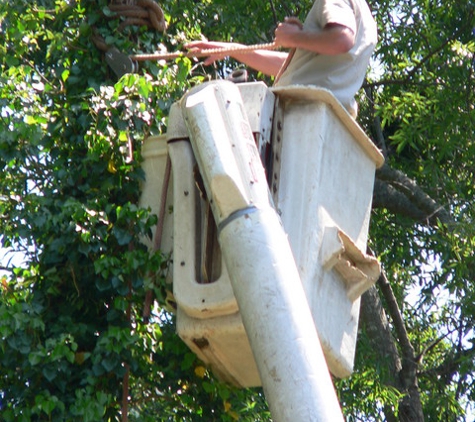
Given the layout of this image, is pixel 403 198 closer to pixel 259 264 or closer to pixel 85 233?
pixel 85 233

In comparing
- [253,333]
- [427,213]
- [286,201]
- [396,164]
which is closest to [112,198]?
[286,201]

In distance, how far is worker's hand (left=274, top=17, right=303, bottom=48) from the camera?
5.22 meters

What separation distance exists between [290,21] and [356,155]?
0.57 metres

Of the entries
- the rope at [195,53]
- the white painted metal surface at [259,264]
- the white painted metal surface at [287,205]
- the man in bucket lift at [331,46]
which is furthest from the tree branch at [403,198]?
the white painted metal surface at [259,264]

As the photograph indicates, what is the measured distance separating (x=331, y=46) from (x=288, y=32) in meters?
0.18

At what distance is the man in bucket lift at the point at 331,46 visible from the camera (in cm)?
517

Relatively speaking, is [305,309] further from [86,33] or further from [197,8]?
[197,8]

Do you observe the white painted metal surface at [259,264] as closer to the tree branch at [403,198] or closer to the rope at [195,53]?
the rope at [195,53]

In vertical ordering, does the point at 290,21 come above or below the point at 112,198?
above

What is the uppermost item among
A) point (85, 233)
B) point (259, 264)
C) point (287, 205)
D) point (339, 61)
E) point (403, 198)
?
point (259, 264)

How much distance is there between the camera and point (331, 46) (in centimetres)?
517

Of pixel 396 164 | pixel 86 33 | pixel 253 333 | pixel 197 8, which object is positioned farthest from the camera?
pixel 396 164

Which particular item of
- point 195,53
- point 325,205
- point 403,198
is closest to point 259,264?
point 325,205

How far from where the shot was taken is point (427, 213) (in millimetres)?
9031
